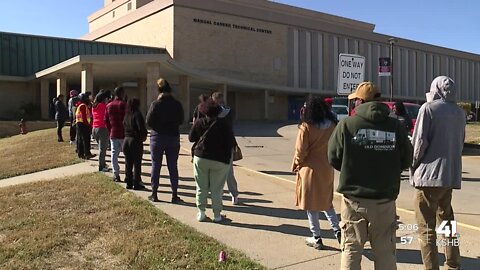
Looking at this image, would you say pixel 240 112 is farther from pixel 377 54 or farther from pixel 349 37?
pixel 377 54

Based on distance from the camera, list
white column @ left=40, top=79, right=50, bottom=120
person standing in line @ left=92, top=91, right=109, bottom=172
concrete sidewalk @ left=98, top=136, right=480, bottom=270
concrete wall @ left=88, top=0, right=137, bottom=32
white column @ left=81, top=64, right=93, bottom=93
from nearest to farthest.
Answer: concrete sidewalk @ left=98, top=136, right=480, bottom=270 < person standing in line @ left=92, top=91, right=109, bottom=172 < white column @ left=81, top=64, right=93, bottom=93 < white column @ left=40, top=79, right=50, bottom=120 < concrete wall @ left=88, top=0, right=137, bottom=32

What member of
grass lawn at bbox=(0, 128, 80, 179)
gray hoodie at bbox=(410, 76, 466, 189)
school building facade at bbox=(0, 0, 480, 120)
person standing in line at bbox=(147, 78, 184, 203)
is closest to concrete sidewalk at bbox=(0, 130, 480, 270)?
person standing in line at bbox=(147, 78, 184, 203)

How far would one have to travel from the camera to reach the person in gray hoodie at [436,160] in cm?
423

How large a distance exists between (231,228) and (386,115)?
10.2 feet

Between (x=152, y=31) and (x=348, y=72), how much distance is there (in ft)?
132

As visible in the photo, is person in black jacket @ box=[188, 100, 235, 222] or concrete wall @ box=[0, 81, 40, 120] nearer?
person in black jacket @ box=[188, 100, 235, 222]

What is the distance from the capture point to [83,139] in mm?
12273

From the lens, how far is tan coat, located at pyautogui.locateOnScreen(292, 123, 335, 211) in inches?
202

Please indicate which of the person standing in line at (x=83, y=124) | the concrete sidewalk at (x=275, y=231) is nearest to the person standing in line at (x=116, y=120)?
the concrete sidewalk at (x=275, y=231)

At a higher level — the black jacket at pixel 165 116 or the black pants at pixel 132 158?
the black jacket at pixel 165 116

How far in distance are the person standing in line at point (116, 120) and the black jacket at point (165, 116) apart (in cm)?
177

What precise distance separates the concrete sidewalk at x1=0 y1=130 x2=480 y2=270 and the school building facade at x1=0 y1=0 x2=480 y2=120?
20.2 m

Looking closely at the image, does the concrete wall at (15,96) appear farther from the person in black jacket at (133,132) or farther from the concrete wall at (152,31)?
the person in black jacket at (133,132)

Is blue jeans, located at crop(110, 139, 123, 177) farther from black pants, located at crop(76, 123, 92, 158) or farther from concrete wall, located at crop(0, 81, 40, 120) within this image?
concrete wall, located at crop(0, 81, 40, 120)
